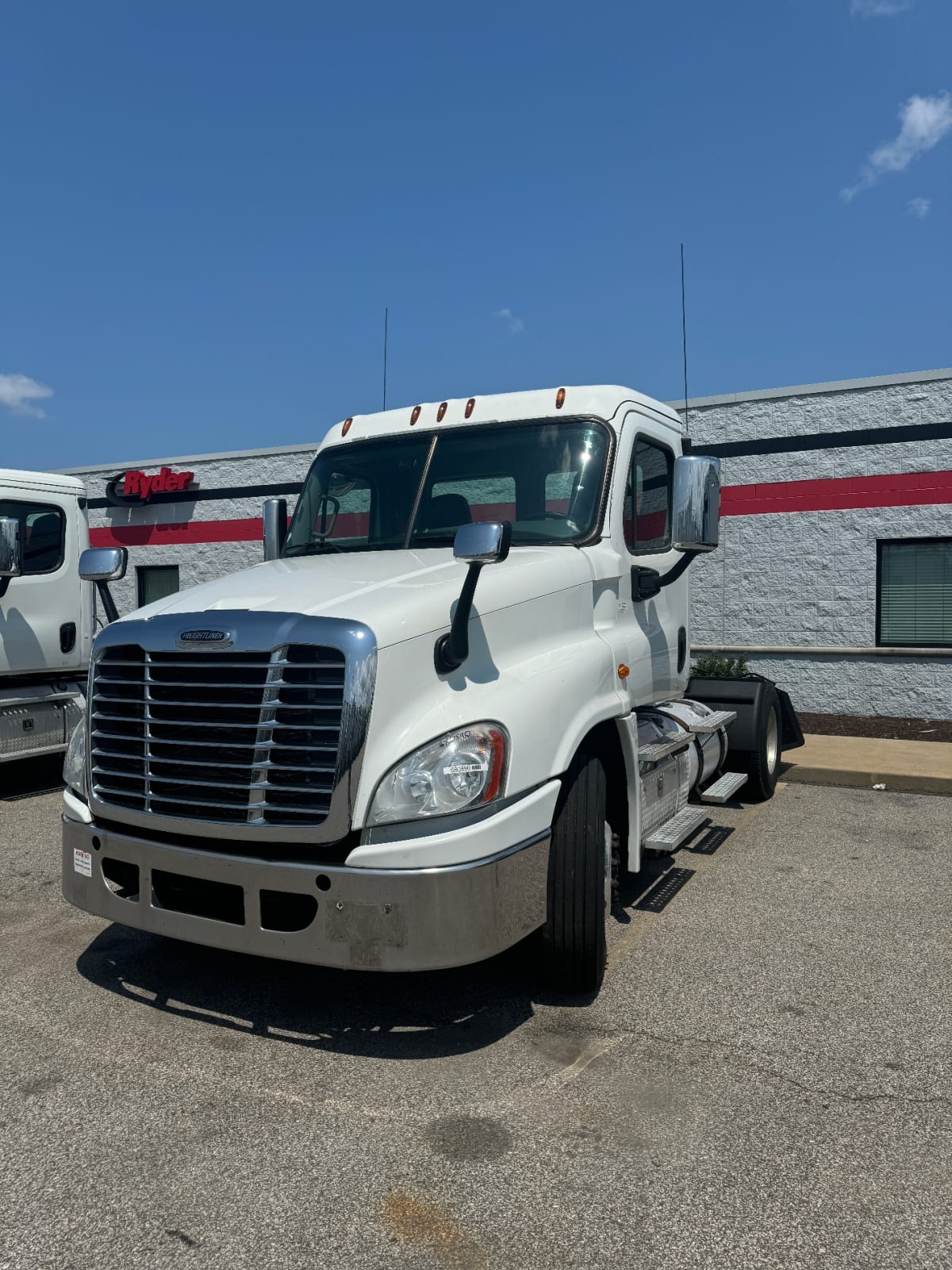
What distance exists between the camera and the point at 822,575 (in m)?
12.8

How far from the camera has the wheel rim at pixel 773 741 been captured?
327 inches

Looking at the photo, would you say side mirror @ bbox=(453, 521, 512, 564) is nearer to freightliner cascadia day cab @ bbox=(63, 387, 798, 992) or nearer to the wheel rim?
freightliner cascadia day cab @ bbox=(63, 387, 798, 992)

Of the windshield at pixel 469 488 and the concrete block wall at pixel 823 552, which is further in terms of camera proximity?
the concrete block wall at pixel 823 552

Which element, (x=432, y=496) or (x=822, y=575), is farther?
(x=822, y=575)

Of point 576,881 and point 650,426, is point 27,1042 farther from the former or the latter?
point 650,426

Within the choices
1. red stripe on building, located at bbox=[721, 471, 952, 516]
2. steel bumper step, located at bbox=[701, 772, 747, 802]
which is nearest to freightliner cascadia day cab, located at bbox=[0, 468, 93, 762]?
steel bumper step, located at bbox=[701, 772, 747, 802]

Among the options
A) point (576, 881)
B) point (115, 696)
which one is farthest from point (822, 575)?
point (115, 696)

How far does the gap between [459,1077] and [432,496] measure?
2717mm

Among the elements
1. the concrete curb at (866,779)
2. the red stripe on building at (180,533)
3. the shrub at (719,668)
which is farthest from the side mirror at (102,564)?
the red stripe on building at (180,533)

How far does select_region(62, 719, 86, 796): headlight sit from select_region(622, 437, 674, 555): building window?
2.72 meters

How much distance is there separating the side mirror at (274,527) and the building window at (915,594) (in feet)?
30.3

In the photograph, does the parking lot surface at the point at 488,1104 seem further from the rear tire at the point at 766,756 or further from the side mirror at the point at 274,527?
the rear tire at the point at 766,756

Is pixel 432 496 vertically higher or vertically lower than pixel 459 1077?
higher

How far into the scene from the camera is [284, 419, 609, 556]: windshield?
4766 mm
